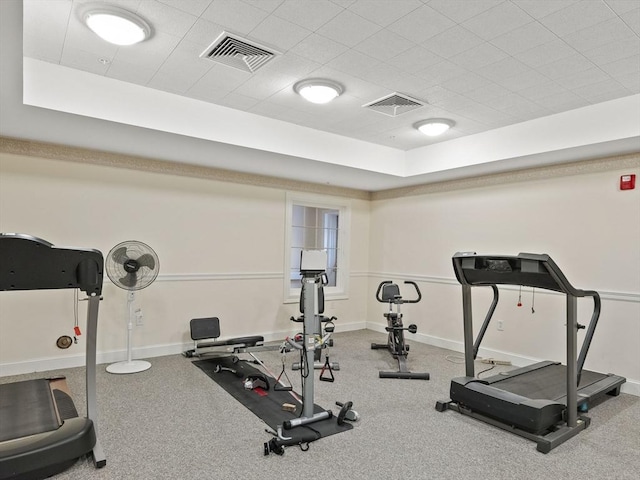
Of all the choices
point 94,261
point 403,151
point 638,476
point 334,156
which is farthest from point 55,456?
point 403,151

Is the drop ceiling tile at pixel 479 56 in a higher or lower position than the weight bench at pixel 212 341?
higher

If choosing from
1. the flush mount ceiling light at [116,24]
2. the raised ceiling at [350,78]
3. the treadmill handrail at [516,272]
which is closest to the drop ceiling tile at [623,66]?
the raised ceiling at [350,78]

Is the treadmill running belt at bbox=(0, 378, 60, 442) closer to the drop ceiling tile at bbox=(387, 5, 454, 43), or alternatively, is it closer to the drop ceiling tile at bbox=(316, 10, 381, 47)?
the drop ceiling tile at bbox=(316, 10, 381, 47)

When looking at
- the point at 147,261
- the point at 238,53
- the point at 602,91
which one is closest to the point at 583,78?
the point at 602,91

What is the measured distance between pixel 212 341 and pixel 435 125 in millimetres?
3744

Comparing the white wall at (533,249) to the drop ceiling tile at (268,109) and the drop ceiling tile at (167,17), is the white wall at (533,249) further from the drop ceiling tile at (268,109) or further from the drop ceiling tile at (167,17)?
the drop ceiling tile at (167,17)

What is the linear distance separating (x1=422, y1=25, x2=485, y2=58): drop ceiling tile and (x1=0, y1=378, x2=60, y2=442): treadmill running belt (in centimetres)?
351

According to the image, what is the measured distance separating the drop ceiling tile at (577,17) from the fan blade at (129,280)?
407cm

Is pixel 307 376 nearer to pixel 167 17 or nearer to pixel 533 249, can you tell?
pixel 167 17

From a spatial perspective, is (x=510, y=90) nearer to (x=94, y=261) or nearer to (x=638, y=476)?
(x=638, y=476)

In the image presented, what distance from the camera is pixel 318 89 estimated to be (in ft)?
11.2

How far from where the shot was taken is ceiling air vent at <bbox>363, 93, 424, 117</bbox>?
368cm

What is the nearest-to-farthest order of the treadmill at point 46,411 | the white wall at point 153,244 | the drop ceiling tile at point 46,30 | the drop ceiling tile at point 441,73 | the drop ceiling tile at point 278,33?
the treadmill at point 46,411 → the drop ceiling tile at point 46,30 → the drop ceiling tile at point 278,33 → the drop ceiling tile at point 441,73 → the white wall at point 153,244

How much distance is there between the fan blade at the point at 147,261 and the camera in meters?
4.11
